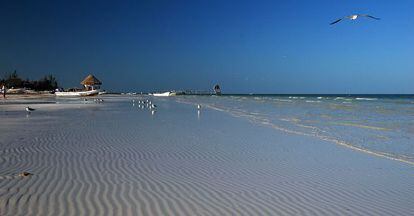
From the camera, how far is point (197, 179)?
26.6 feet

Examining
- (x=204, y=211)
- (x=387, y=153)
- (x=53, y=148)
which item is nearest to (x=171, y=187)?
(x=204, y=211)

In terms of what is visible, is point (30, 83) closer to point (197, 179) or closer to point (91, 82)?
point (91, 82)

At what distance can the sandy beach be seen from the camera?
6082mm

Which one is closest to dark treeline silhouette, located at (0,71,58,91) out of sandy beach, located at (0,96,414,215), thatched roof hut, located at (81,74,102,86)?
thatched roof hut, located at (81,74,102,86)

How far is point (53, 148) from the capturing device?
1209 cm

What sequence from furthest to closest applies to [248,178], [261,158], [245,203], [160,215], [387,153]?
[387,153] < [261,158] < [248,178] < [245,203] < [160,215]

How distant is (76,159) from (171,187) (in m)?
3.86

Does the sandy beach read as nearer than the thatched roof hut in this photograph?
Yes

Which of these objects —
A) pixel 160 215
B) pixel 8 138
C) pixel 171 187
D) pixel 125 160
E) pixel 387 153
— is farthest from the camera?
pixel 8 138

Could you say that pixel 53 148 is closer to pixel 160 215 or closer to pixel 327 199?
pixel 160 215

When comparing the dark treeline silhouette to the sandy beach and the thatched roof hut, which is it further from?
the sandy beach

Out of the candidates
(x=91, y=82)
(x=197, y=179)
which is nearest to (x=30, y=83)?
(x=91, y=82)

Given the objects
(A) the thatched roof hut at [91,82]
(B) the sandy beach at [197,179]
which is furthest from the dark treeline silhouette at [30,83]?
(B) the sandy beach at [197,179]

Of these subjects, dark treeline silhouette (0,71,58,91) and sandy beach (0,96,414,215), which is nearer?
sandy beach (0,96,414,215)
